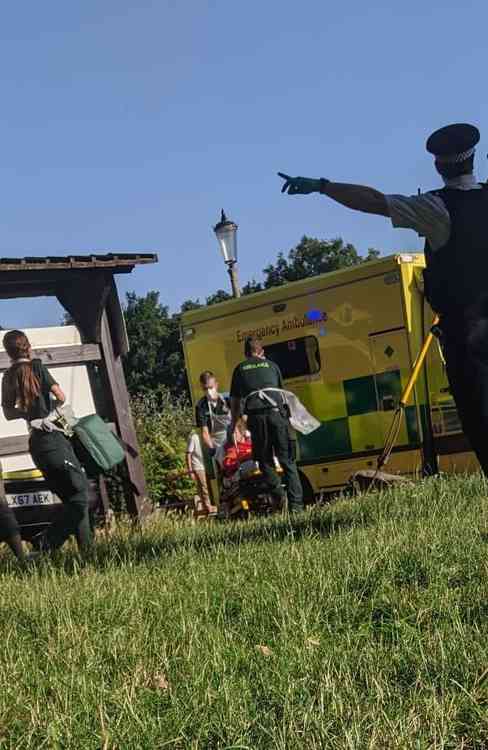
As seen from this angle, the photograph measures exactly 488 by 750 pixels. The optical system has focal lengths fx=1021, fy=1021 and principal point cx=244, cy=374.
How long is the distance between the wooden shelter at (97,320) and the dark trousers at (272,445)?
1.60 metres

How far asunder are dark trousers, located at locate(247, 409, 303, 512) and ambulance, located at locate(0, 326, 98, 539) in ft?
5.50

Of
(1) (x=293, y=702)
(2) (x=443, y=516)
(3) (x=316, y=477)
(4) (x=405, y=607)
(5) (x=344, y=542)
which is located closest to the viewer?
(1) (x=293, y=702)

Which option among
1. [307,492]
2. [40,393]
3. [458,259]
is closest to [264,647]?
[458,259]

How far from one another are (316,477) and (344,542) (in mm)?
7458

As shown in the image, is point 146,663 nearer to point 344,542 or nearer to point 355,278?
point 344,542

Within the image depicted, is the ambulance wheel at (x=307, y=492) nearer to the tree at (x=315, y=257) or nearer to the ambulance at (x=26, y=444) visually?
the ambulance at (x=26, y=444)

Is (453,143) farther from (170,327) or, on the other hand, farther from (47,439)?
(170,327)

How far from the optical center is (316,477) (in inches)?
507

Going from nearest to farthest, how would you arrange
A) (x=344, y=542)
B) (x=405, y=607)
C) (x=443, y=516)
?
(x=405, y=607) < (x=344, y=542) < (x=443, y=516)

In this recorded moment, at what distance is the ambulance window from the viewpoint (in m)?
12.9

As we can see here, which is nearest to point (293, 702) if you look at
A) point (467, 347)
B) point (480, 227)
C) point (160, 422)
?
point (467, 347)

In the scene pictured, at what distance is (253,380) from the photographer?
9742 mm

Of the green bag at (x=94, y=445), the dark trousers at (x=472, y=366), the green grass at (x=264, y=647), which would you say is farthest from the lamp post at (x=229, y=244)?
the dark trousers at (x=472, y=366)

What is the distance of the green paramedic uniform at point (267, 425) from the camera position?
9.62 meters
